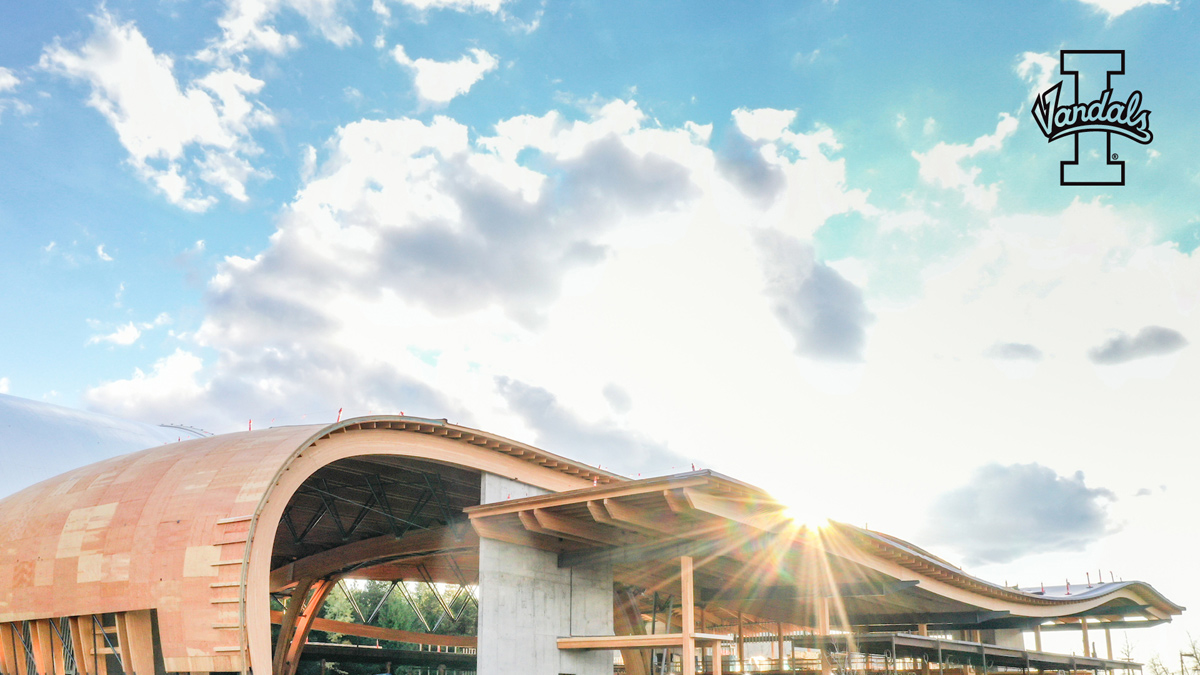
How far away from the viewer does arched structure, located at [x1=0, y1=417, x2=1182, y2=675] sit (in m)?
22.1

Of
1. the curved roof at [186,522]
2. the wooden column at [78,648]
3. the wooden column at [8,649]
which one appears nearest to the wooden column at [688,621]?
the curved roof at [186,522]

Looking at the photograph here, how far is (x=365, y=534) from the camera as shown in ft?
136

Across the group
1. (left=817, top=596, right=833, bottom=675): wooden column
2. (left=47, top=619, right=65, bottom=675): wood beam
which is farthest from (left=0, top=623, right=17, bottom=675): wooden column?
(left=817, top=596, right=833, bottom=675): wooden column

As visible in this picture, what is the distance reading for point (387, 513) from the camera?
109 ft

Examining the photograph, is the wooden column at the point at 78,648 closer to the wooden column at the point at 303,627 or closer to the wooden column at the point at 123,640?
the wooden column at the point at 123,640

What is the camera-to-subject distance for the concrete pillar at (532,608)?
25.0 m

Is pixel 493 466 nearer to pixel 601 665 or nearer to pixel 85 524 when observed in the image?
pixel 601 665

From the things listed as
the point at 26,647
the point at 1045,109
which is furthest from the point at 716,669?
the point at 26,647

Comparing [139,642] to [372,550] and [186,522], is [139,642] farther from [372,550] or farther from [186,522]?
[372,550]

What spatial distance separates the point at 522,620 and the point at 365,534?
59.5ft

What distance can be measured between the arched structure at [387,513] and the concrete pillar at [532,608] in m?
0.06

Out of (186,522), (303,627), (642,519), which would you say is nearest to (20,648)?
(186,522)

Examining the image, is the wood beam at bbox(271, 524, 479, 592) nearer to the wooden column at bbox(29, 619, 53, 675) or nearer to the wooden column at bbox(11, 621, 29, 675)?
the wooden column at bbox(29, 619, 53, 675)

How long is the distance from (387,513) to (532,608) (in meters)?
→ 9.39
